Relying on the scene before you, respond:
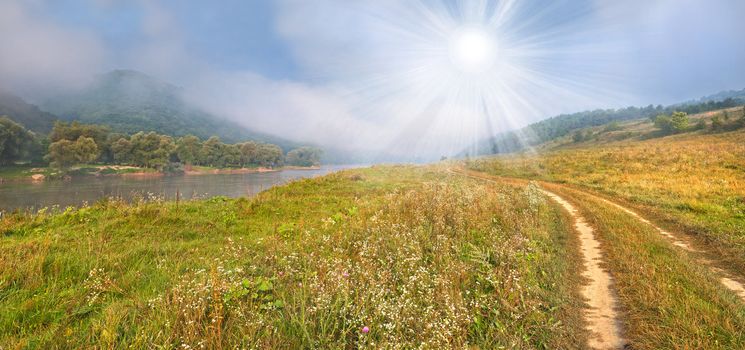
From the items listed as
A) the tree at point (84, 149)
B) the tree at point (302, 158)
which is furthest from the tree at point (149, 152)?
the tree at point (302, 158)

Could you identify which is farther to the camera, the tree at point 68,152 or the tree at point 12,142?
the tree at point 68,152

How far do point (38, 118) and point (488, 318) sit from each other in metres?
263

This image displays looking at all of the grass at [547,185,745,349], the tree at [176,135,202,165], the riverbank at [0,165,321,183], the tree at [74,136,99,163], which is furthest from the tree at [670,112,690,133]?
the tree at [74,136,99,163]

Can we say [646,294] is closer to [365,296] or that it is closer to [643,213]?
[365,296]

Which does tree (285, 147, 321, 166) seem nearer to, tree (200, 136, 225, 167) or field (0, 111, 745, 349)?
tree (200, 136, 225, 167)

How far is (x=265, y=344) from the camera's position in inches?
126

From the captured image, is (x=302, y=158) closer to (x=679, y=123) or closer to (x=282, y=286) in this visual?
(x=282, y=286)

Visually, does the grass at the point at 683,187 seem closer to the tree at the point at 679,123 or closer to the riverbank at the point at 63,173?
the riverbank at the point at 63,173

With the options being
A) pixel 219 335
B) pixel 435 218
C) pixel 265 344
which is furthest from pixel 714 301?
pixel 219 335

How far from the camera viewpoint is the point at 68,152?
50625mm

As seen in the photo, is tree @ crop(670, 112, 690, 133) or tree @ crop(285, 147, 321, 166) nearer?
tree @ crop(670, 112, 690, 133)

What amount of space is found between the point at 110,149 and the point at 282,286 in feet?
285

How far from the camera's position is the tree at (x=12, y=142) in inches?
1889

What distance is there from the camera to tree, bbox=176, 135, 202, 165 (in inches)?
3113
